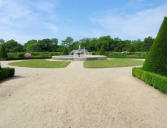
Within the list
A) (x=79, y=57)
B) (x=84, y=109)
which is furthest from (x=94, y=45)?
(x=84, y=109)

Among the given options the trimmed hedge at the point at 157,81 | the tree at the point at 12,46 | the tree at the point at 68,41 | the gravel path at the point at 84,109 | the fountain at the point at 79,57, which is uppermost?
the tree at the point at 68,41

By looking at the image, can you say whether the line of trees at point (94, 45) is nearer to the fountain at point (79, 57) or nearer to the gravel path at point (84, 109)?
the fountain at point (79, 57)

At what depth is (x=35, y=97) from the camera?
4.85 metres

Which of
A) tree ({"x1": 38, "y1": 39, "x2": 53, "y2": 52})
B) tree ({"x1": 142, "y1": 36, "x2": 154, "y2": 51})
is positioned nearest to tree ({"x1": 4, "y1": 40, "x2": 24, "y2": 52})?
tree ({"x1": 38, "y1": 39, "x2": 53, "y2": 52})

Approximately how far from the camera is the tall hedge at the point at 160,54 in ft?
21.8

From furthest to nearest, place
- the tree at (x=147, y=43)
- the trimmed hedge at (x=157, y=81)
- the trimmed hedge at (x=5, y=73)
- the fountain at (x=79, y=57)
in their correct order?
1. the tree at (x=147, y=43)
2. the fountain at (x=79, y=57)
3. the trimmed hedge at (x=5, y=73)
4. the trimmed hedge at (x=157, y=81)

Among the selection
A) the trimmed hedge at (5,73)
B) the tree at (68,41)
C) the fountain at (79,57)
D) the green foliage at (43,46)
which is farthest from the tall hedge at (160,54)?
the tree at (68,41)

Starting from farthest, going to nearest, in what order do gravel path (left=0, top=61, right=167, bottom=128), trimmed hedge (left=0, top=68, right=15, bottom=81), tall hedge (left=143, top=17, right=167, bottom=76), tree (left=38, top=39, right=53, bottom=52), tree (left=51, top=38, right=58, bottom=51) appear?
tree (left=51, top=38, right=58, bottom=51), tree (left=38, top=39, right=53, bottom=52), trimmed hedge (left=0, top=68, right=15, bottom=81), tall hedge (left=143, top=17, right=167, bottom=76), gravel path (left=0, top=61, right=167, bottom=128)

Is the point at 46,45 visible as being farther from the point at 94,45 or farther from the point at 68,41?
the point at 94,45

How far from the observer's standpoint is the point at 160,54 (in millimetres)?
6730

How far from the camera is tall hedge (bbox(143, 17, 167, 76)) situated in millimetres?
6648

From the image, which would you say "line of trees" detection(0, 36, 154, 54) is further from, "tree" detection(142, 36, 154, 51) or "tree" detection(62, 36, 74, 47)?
"tree" detection(62, 36, 74, 47)

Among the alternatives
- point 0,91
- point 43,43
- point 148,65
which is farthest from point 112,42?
point 0,91

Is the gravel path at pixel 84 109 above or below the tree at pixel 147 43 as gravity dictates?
below
